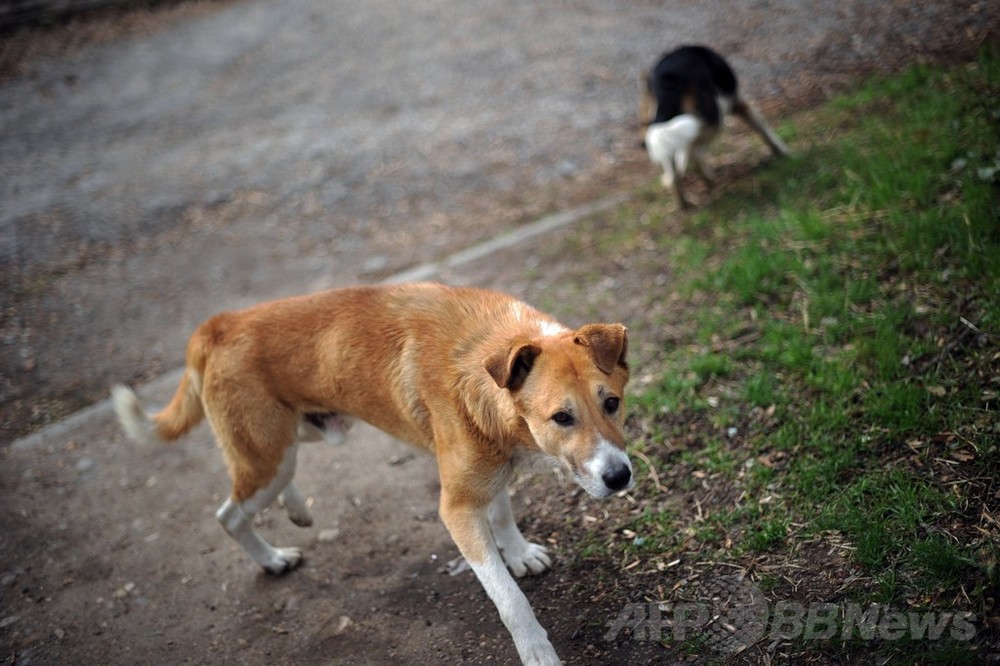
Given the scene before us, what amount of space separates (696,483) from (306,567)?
2.24 metres

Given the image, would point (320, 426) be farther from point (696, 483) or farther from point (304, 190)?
point (304, 190)

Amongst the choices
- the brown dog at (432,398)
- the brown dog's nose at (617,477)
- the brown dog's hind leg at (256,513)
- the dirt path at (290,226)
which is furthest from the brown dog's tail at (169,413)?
the brown dog's nose at (617,477)

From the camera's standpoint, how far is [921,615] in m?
3.12

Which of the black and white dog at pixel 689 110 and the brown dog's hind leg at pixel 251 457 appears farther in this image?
the black and white dog at pixel 689 110

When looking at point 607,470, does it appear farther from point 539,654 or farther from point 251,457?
point 251,457

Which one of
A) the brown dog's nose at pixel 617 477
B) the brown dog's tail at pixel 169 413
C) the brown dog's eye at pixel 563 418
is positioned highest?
the brown dog's eye at pixel 563 418

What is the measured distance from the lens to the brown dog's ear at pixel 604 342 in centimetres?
331

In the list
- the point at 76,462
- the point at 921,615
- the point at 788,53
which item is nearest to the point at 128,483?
the point at 76,462

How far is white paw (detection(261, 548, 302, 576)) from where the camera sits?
14.7ft

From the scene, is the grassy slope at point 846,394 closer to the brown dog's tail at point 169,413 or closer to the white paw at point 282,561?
the white paw at point 282,561

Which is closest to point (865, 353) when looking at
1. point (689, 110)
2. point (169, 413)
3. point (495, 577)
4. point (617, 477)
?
point (617, 477)

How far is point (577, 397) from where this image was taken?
127 inches

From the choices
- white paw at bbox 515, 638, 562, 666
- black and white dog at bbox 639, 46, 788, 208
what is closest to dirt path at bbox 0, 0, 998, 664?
white paw at bbox 515, 638, 562, 666

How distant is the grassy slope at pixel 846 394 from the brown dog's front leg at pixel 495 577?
594 mm
